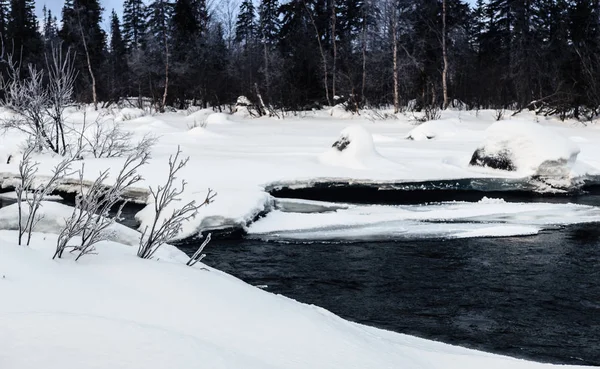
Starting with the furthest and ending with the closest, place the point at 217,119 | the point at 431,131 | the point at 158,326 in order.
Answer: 1. the point at 217,119
2. the point at 431,131
3. the point at 158,326

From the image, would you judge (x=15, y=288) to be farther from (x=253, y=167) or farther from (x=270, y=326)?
(x=253, y=167)

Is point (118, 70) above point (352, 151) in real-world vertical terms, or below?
above

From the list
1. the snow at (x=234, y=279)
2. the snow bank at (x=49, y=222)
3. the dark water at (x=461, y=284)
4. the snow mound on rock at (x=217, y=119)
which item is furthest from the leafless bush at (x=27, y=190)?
the snow mound on rock at (x=217, y=119)

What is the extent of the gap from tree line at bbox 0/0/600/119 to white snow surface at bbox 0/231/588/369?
21482 millimetres

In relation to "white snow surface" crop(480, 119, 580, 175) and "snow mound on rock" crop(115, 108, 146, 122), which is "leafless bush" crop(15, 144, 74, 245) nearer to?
"white snow surface" crop(480, 119, 580, 175)

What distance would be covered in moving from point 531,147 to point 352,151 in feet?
12.0

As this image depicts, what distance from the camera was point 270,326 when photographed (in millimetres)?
2969

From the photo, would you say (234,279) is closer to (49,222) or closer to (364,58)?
(49,222)

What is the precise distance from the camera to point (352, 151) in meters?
12.3

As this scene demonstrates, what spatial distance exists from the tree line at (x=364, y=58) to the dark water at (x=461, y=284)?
17.0 m

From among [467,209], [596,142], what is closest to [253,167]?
[467,209]

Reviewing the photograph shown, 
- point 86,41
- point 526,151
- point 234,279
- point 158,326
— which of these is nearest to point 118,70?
point 86,41

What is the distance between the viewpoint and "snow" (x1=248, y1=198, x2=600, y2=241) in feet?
27.2

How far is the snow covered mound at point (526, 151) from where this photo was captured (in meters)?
11.6
